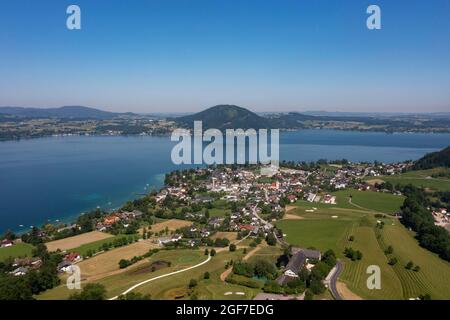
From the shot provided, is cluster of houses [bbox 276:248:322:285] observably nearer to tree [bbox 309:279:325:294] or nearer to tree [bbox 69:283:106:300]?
tree [bbox 309:279:325:294]

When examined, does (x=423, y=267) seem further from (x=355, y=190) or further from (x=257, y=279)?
(x=355, y=190)

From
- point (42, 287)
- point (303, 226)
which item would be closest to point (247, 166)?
point (303, 226)

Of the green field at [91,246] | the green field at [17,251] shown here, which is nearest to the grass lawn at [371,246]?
the green field at [91,246]

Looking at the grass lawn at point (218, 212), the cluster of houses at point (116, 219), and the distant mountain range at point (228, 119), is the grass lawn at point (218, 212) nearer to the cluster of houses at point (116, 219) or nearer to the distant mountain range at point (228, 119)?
the cluster of houses at point (116, 219)

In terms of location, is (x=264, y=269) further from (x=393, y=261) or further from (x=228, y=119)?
(x=228, y=119)

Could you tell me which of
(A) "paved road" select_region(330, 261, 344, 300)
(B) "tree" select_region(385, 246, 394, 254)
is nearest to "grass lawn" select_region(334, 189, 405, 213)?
(B) "tree" select_region(385, 246, 394, 254)

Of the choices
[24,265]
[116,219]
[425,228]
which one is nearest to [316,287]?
[425,228]
